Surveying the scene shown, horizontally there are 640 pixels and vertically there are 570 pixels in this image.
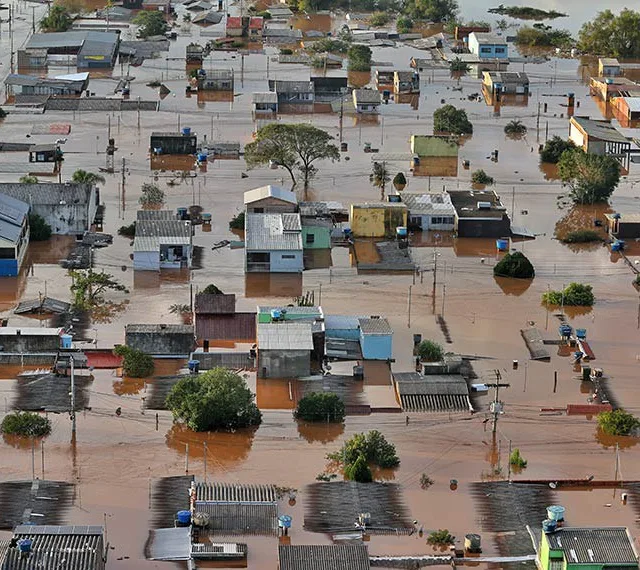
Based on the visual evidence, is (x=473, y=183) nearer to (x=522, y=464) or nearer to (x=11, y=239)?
(x=11, y=239)

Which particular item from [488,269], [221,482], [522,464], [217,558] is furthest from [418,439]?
[488,269]

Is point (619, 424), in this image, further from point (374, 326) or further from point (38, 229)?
point (38, 229)

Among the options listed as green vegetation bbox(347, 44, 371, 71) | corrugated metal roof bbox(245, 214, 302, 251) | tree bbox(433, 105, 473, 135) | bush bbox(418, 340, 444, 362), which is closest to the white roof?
corrugated metal roof bbox(245, 214, 302, 251)

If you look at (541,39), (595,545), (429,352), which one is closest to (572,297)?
(429,352)

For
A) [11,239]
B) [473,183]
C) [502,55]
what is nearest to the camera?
[11,239]

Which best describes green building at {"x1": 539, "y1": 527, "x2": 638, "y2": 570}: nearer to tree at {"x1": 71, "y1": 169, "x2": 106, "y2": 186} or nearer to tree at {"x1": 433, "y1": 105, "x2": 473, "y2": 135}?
tree at {"x1": 71, "y1": 169, "x2": 106, "y2": 186}
